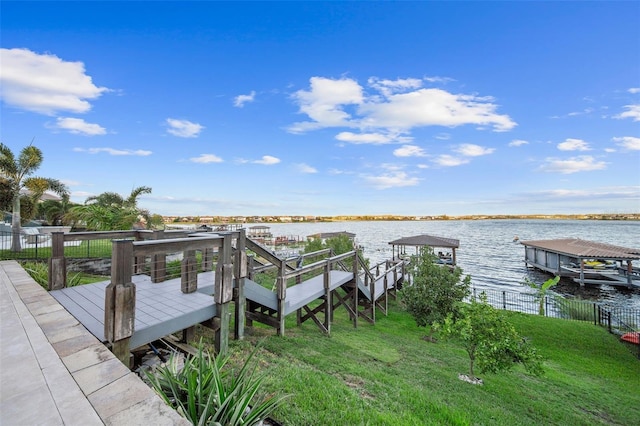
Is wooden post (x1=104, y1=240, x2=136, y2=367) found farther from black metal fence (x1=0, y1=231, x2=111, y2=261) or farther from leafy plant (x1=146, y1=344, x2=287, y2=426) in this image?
black metal fence (x1=0, y1=231, x2=111, y2=261)

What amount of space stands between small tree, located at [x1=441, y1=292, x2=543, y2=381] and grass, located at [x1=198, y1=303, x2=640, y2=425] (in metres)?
0.52

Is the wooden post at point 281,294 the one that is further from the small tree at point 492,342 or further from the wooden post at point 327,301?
the small tree at point 492,342

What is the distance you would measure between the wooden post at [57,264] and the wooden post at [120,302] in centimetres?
292

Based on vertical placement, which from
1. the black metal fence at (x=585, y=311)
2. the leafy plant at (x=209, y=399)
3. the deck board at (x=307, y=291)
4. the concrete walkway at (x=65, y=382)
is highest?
the concrete walkway at (x=65, y=382)

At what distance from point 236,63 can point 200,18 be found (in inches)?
124

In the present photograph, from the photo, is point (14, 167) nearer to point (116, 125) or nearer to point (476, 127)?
point (116, 125)

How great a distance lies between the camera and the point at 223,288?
398 cm

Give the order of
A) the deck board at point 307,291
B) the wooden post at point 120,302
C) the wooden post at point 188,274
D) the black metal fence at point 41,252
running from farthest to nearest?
1. the black metal fence at point 41,252
2. the deck board at point 307,291
3. the wooden post at point 188,274
4. the wooden post at point 120,302

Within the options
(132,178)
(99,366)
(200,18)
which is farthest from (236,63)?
(99,366)

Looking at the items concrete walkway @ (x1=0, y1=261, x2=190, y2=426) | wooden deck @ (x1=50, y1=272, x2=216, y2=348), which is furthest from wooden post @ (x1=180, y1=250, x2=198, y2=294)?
concrete walkway @ (x1=0, y1=261, x2=190, y2=426)

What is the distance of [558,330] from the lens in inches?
403

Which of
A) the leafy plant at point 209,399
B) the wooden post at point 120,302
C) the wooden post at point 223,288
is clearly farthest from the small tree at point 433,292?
the wooden post at point 120,302

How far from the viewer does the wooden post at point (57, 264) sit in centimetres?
459

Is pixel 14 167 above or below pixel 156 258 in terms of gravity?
above
